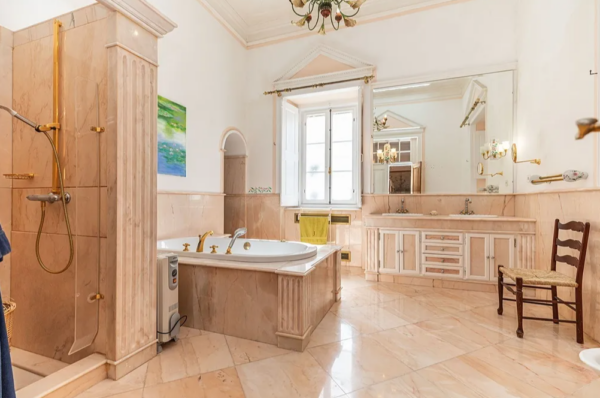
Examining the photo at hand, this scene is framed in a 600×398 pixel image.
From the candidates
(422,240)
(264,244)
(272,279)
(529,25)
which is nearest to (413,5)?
(529,25)

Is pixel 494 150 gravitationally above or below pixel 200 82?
below

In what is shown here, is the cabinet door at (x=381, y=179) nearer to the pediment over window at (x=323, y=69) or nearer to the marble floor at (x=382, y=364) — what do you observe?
the pediment over window at (x=323, y=69)

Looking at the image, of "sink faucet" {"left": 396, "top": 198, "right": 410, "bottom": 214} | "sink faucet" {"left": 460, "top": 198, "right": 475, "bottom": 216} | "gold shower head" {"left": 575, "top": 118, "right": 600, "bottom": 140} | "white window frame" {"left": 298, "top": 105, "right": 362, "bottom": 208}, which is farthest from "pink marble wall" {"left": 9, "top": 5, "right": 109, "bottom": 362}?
"sink faucet" {"left": 460, "top": 198, "right": 475, "bottom": 216}

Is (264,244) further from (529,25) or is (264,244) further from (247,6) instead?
(529,25)

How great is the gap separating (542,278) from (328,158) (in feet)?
10.9

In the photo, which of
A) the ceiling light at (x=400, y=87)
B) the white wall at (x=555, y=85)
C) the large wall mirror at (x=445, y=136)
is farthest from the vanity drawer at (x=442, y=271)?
the ceiling light at (x=400, y=87)

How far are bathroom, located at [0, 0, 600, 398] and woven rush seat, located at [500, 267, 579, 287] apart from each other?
0.21 m

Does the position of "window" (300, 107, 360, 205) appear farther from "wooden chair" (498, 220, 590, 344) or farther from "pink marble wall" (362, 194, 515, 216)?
"wooden chair" (498, 220, 590, 344)

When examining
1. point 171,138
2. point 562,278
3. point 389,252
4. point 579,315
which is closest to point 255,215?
point 171,138

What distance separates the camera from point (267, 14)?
452 cm

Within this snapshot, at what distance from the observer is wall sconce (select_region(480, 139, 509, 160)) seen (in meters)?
3.76

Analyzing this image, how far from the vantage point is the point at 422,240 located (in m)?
3.58

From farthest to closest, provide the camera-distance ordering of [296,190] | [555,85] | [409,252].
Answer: [296,190]
[409,252]
[555,85]

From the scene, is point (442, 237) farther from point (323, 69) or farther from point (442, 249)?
point (323, 69)
